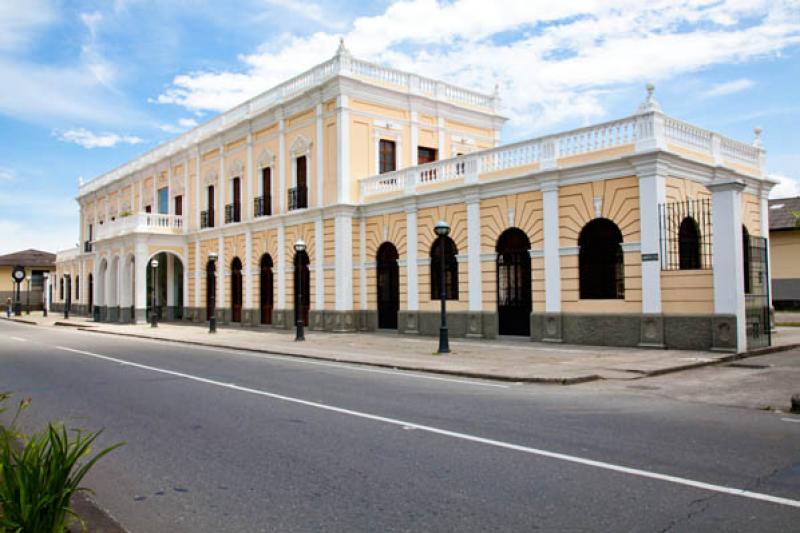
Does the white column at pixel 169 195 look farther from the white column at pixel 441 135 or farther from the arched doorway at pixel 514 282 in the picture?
the arched doorway at pixel 514 282

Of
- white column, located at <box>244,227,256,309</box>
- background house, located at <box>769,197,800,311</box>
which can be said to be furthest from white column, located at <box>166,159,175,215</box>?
background house, located at <box>769,197,800,311</box>


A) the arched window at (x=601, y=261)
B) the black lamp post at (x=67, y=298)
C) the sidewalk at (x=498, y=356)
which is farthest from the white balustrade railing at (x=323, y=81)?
the black lamp post at (x=67, y=298)

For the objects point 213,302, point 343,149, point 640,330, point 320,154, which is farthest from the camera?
point 213,302

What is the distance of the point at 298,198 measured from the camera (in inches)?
1155

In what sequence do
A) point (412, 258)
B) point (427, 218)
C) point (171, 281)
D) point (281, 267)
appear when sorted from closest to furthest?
point (427, 218), point (412, 258), point (281, 267), point (171, 281)

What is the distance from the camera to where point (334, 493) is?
17.5 ft

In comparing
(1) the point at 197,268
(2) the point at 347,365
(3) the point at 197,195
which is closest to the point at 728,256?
(2) the point at 347,365

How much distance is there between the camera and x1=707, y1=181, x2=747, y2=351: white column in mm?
15445

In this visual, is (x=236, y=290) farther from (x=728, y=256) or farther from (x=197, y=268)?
(x=728, y=256)

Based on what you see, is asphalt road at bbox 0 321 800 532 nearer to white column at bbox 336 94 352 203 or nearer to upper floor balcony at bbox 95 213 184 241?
white column at bbox 336 94 352 203

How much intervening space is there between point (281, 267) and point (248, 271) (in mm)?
3140

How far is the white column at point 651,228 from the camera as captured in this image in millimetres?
16906

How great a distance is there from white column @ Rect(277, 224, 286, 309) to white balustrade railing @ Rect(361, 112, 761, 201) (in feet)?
24.7

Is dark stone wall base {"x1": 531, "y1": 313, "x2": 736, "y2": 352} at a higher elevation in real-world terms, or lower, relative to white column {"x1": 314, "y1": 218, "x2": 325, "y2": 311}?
lower
